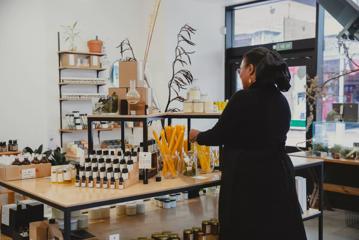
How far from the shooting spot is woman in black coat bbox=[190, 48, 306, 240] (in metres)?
2.31

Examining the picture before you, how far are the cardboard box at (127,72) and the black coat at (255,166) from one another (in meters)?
0.74

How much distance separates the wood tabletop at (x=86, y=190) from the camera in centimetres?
213

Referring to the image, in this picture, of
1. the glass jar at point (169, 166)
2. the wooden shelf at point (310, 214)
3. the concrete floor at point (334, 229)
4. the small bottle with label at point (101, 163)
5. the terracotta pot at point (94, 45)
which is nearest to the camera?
the small bottle with label at point (101, 163)

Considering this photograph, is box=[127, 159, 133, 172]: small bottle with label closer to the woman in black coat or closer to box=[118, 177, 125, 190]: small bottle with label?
box=[118, 177, 125, 190]: small bottle with label

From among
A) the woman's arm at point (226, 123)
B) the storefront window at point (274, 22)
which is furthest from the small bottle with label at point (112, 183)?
the storefront window at point (274, 22)

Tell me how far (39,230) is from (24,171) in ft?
1.66

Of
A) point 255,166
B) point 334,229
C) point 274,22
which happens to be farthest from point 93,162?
point 274,22

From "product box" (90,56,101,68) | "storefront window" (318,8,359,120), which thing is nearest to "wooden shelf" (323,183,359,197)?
"storefront window" (318,8,359,120)

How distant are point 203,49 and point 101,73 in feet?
5.63

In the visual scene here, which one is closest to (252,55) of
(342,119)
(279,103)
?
(279,103)

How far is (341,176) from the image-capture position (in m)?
5.00

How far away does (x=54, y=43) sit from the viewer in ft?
20.3

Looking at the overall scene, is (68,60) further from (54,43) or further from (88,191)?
(88,191)

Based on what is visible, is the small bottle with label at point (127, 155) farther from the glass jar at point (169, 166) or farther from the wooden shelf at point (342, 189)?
the wooden shelf at point (342, 189)
